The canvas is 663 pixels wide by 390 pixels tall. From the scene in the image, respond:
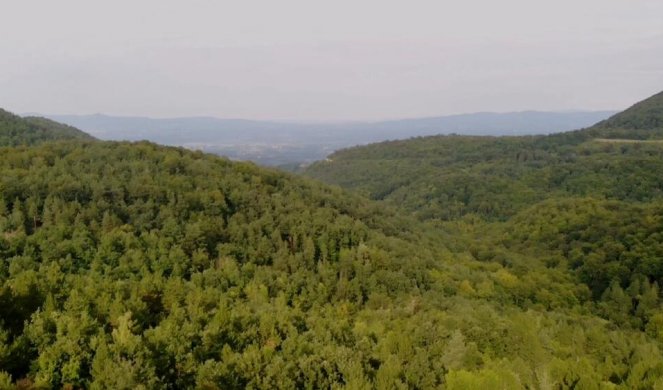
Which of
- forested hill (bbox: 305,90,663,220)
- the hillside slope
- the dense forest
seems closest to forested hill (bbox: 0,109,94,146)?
the dense forest

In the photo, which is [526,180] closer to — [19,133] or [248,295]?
[248,295]

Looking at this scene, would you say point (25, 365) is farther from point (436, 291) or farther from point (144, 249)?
point (436, 291)

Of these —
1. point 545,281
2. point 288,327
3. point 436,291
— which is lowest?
point 545,281

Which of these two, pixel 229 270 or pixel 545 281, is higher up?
pixel 229 270

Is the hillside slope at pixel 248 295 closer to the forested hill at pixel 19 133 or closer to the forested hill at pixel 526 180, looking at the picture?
the forested hill at pixel 526 180

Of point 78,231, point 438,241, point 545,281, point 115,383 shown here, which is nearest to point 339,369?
point 115,383

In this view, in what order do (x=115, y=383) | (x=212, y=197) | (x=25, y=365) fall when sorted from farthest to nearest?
1. (x=212, y=197)
2. (x=25, y=365)
3. (x=115, y=383)

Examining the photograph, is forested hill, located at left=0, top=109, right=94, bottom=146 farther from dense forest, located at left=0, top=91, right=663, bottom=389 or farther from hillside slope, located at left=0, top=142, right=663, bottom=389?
hillside slope, located at left=0, top=142, right=663, bottom=389

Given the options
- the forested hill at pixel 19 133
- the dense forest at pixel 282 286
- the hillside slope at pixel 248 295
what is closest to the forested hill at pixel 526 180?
the dense forest at pixel 282 286

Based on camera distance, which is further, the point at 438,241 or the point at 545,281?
the point at 438,241
